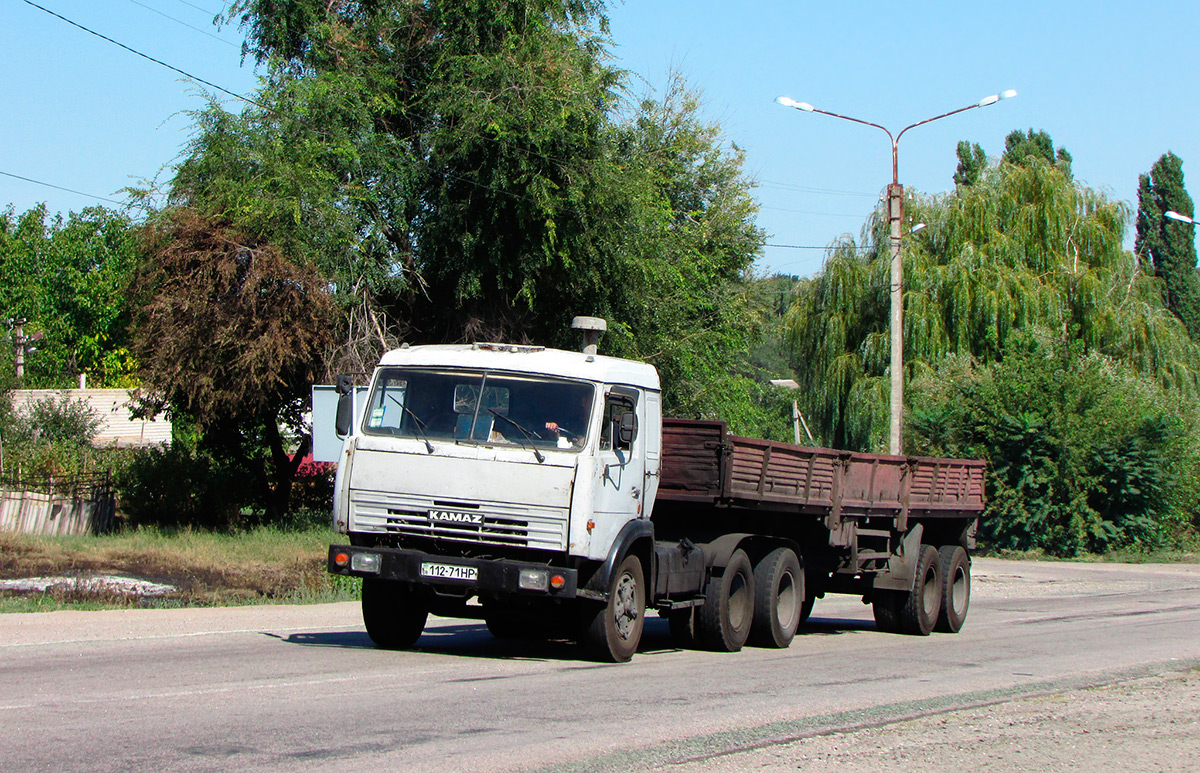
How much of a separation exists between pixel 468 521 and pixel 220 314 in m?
15.8

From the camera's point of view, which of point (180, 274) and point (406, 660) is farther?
point (180, 274)

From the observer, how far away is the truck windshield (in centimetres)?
1016

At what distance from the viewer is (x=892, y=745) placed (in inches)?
281

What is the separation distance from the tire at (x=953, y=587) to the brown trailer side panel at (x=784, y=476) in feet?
3.04

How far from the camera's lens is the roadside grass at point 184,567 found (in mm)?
16031

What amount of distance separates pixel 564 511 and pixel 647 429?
5.99 feet

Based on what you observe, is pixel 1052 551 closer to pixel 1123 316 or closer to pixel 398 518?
pixel 1123 316

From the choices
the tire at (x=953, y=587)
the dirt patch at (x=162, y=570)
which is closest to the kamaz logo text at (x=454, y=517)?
the dirt patch at (x=162, y=570)

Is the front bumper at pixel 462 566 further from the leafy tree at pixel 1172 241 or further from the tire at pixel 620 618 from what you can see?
the leafy tree at pixel 1172 241

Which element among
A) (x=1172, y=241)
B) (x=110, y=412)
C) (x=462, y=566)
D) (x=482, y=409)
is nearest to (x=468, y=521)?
(x=462, y=566)

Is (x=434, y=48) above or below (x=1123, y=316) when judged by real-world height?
above

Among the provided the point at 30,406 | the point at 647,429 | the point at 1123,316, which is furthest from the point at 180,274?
the point at 30,406

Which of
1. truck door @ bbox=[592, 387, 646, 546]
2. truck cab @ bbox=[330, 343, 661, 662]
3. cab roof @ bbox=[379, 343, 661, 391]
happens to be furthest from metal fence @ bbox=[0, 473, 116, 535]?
truck door @ bbox=[592, 387, 646, 546]

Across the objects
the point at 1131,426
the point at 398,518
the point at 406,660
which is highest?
the point at 1131,426
